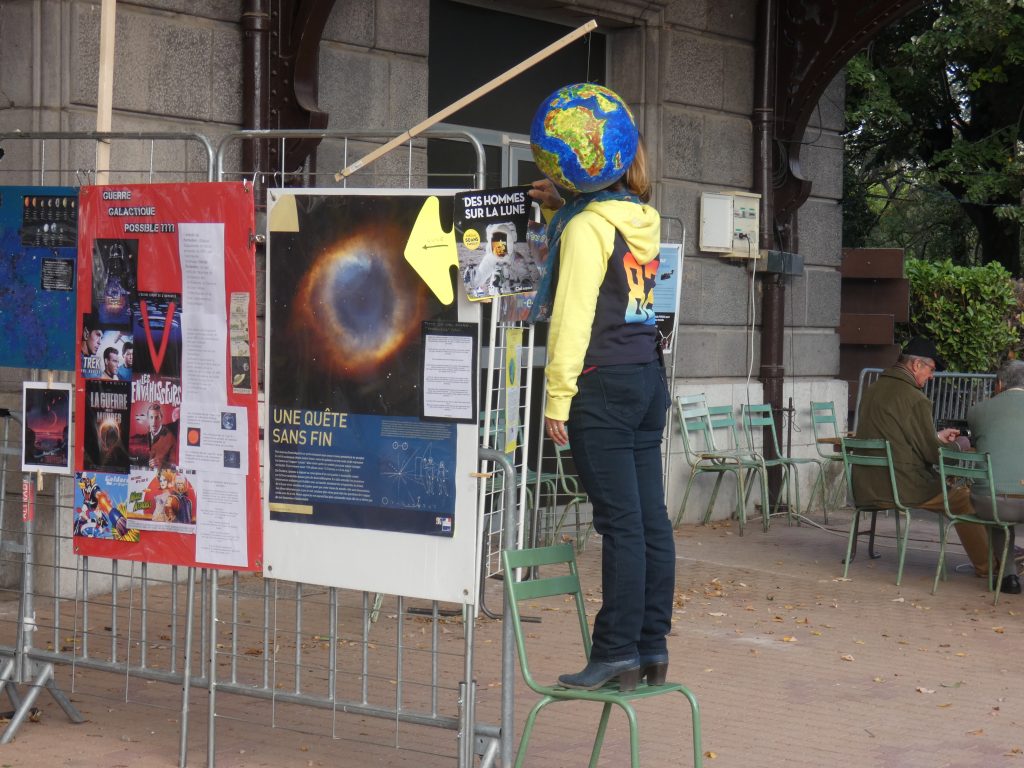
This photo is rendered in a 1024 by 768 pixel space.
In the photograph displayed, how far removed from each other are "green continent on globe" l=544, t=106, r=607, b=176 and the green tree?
13846mm

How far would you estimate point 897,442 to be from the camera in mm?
8844

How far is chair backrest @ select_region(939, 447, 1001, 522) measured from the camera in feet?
26.9

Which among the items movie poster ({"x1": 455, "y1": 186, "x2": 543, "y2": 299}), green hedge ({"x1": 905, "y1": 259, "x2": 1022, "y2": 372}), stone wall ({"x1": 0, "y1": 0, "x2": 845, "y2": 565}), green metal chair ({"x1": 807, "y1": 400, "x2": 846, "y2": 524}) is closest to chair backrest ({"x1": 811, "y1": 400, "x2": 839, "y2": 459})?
green metal chair ({"x1": 807, "y1": 400, "x2": 846, "y2": 524})

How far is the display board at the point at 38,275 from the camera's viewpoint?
5164mm

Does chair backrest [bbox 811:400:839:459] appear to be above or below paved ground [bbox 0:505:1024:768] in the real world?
above

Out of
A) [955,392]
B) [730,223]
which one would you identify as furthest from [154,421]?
[955,392]

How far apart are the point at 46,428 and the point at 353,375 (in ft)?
4.28

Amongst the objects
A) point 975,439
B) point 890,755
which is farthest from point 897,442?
point 890,755

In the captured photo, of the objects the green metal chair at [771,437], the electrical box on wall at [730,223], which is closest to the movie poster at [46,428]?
the electrical box on wall at [730,223]

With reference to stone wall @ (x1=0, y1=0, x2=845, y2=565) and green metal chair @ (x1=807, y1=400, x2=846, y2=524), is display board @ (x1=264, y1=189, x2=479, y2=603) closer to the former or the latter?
stone wall @ (x1=0, y1=0, x2=845, y2=565)

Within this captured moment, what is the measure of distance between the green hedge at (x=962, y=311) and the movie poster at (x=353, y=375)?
37.3 feet

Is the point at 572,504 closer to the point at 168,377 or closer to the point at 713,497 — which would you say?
the point at 713,497

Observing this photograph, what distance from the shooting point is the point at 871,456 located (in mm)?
8812

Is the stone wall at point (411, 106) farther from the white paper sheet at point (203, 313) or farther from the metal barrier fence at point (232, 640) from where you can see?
the white paper sheet at point (203, 313)
